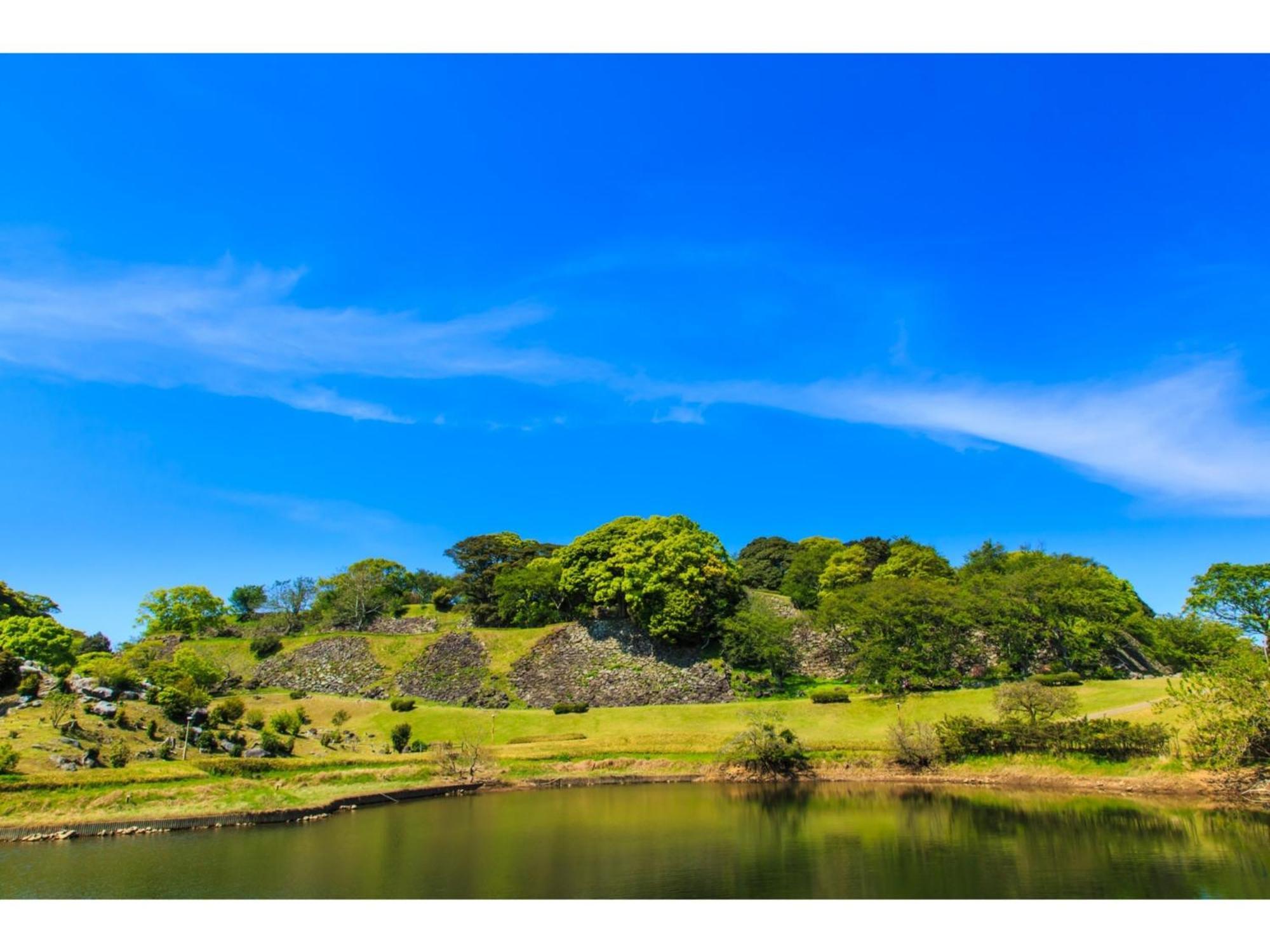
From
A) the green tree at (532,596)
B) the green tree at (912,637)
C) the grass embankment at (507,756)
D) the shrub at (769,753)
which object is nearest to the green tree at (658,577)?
the green tree at (532,596)

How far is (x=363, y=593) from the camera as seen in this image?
8994 cm

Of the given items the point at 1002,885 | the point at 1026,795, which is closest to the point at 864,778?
the point at 1026,795

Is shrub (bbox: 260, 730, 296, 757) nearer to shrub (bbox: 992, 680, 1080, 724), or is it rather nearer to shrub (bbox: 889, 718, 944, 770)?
shrub (bbox: 889, 718, 944, 770)

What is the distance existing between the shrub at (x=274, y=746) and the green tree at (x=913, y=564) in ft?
213

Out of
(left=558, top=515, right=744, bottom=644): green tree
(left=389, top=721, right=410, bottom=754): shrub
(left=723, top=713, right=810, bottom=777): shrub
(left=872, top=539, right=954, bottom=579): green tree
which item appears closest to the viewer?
(left=723, top=713, right=810, bottom=777): shrub

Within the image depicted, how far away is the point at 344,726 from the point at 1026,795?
48.4 m

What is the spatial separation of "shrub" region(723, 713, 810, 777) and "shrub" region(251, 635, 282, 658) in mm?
54669

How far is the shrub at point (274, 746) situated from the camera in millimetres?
41094

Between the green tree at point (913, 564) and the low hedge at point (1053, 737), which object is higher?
the green tree at point (913, 564)

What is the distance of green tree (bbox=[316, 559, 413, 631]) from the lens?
288ft

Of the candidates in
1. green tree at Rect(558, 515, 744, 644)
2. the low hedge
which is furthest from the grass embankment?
green tree at Rect(558, 515, 744, 644)

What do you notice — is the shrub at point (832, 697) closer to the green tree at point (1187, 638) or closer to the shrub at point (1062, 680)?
the shrub at point (1062, 680)

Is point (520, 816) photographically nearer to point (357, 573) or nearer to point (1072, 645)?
point (1072, 645)

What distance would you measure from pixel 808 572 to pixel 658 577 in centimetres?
3801
